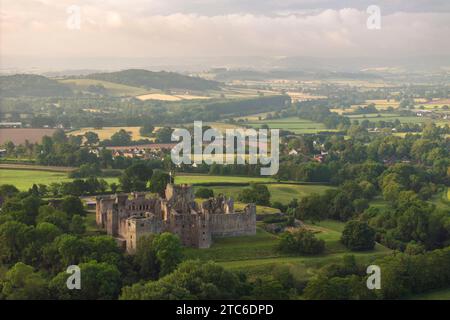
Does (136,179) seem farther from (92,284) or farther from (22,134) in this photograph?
(22,134)

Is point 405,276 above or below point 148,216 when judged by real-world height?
below

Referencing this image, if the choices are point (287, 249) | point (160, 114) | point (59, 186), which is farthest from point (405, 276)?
point (160, 114)

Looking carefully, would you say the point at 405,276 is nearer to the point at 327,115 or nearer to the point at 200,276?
the point at 200,276

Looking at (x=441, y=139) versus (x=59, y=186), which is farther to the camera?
(x=441, y=139)

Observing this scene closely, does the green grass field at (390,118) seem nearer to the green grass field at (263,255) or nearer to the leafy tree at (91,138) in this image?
the leafy tree at (91,138)

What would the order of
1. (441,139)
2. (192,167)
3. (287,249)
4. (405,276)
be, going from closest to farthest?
(405,276) < (287,249) < (192,167) < (441,139)
